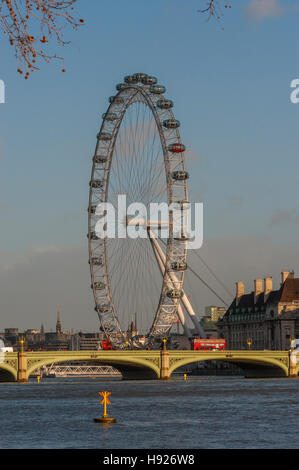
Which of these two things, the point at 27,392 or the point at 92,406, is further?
the point at 27,392

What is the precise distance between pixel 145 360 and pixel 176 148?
29.2 m

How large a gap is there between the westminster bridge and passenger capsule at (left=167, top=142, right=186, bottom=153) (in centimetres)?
2766

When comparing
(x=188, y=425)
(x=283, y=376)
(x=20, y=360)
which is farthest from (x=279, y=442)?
(x=283, y=376)

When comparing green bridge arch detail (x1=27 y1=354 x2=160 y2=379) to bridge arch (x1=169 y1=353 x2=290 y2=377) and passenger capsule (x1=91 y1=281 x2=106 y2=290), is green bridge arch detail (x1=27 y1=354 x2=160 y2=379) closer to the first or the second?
bridge arch (x1=169 y1=353 x2=290 y2=377)

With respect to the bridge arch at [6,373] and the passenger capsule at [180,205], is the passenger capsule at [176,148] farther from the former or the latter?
→ the bridge arch at [6,373]

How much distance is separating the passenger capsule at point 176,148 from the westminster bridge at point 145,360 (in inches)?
1089

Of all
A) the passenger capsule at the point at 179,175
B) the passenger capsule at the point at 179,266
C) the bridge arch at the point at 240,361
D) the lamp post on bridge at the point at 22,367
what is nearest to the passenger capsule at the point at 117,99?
the passenger capsule at the point at 179,175

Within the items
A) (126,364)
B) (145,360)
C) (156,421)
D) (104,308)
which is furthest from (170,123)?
(156,421)

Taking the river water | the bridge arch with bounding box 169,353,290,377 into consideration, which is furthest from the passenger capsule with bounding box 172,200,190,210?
the river water

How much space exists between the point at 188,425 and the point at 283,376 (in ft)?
301

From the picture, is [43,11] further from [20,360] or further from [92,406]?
[20,360]

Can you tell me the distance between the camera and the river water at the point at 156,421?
57656mm
